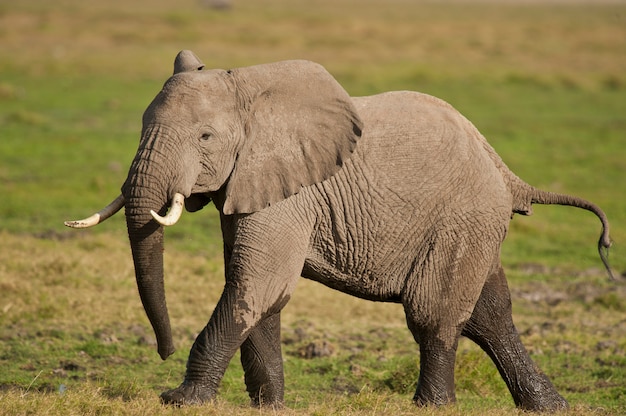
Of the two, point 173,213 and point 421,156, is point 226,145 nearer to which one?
point 173,213

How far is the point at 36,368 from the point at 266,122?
9.72 ft

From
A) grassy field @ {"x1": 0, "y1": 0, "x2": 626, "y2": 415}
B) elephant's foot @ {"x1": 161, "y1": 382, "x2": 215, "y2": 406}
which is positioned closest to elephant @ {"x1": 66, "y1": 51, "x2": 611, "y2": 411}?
elephant's foot @ {"x1": 161, "y1": 382, "x2": 215, "y2": 406}

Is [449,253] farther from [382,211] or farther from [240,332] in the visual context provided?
[240,332]

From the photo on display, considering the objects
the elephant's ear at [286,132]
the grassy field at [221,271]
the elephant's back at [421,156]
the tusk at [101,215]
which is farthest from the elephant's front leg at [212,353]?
the elephant's back at [421,156]

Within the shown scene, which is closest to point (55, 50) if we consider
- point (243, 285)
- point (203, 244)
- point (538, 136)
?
point (538, 136)

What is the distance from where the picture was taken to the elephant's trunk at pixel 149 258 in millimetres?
6055

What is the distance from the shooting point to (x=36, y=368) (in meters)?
8.11

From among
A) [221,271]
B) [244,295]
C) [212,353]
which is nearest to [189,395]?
[212,353]

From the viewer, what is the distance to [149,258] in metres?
6.25

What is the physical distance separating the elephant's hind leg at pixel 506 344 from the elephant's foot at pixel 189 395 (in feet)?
6.55

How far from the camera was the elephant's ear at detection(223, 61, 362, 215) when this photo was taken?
21.1 ft

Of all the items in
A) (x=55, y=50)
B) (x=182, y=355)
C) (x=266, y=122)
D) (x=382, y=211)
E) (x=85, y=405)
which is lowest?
(x=55, y=50)

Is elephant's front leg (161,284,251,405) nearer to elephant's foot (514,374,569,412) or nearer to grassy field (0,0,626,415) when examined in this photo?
grassy field (0,0,626,415)

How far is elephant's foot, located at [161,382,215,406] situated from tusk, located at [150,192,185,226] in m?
1.04
